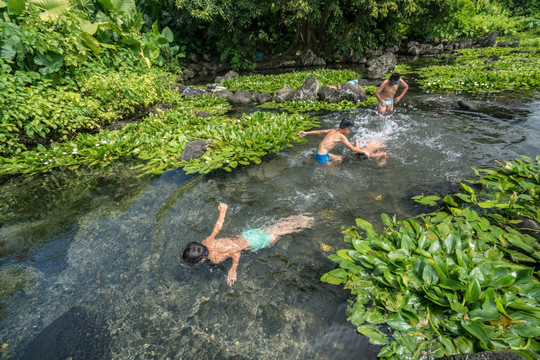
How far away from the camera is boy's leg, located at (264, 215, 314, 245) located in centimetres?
405

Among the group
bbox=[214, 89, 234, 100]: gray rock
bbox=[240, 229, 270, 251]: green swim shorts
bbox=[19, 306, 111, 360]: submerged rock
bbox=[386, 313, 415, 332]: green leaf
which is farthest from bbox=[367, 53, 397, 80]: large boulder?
bbox=[19, 306, 111, 360]: submerged rock

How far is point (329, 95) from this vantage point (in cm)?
1052

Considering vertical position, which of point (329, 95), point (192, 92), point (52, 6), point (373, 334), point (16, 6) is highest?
point (52, 6)

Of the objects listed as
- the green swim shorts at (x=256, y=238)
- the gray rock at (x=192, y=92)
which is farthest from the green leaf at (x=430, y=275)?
the gray rock at (x=192, y=92)

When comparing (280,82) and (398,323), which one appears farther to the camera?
(280,82)

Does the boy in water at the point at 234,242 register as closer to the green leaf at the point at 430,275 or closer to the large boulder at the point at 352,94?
the green leaf at the point at 430,275

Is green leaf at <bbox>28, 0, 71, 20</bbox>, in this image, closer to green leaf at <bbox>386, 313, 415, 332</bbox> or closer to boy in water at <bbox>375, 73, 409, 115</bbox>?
boy in water at <bbox>375, 73, 409, 115</bbox>

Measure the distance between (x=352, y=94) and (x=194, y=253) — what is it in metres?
9.39

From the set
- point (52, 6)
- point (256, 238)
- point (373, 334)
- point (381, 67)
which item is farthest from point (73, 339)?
point (381, 67)

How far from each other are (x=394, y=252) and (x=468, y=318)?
82cm

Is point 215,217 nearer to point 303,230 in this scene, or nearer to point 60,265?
point 303,230

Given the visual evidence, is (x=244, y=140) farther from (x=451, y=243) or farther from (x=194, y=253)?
(x=451, y=243)

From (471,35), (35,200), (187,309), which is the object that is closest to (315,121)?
(187,309)

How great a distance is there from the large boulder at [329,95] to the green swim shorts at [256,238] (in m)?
8.11
